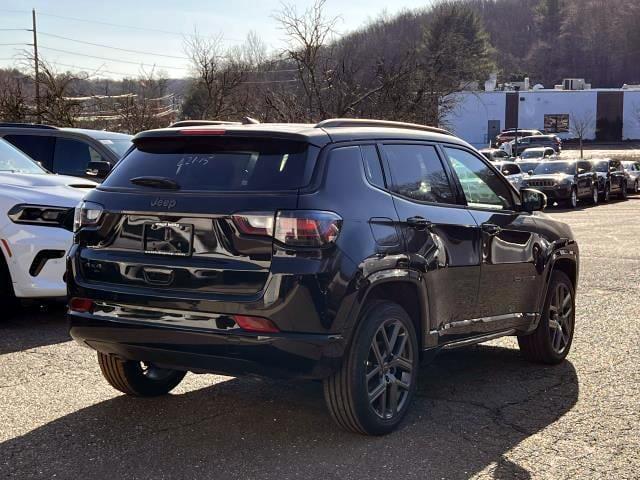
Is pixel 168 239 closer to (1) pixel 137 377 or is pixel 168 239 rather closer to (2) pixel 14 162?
(1) pixel 137 377

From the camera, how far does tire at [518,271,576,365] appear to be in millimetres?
6461

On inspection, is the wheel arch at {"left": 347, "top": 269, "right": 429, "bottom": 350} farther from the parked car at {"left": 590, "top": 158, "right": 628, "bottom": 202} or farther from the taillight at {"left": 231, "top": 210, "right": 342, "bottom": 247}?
the parked car at {"left": 590, "top": 158, "right": 628, "bottom": 202}

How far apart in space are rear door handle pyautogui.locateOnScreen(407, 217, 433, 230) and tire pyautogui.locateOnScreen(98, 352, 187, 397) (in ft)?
6.09

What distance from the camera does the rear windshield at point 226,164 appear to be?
4375 mm

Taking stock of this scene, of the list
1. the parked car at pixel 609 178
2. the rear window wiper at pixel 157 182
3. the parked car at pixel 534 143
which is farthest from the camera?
the parked car at pixel 534 143

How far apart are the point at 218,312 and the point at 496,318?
2.39 meters

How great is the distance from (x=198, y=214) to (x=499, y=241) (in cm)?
240

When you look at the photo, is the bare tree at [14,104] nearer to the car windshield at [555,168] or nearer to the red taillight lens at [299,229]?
the car windshield at [555,168]

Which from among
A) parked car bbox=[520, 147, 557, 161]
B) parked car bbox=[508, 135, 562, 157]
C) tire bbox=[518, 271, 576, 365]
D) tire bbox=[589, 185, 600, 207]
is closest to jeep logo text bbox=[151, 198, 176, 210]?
tire bbox=[518, 271, 576, 365]

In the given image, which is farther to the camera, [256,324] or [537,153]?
[537,153]

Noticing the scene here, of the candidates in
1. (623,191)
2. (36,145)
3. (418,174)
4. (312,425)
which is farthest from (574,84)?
(312,425)

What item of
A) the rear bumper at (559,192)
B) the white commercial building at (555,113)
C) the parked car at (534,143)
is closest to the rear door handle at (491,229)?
the rear bumper at (559,192)

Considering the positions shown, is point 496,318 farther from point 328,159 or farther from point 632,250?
point 632,250

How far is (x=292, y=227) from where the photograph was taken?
4176mm
